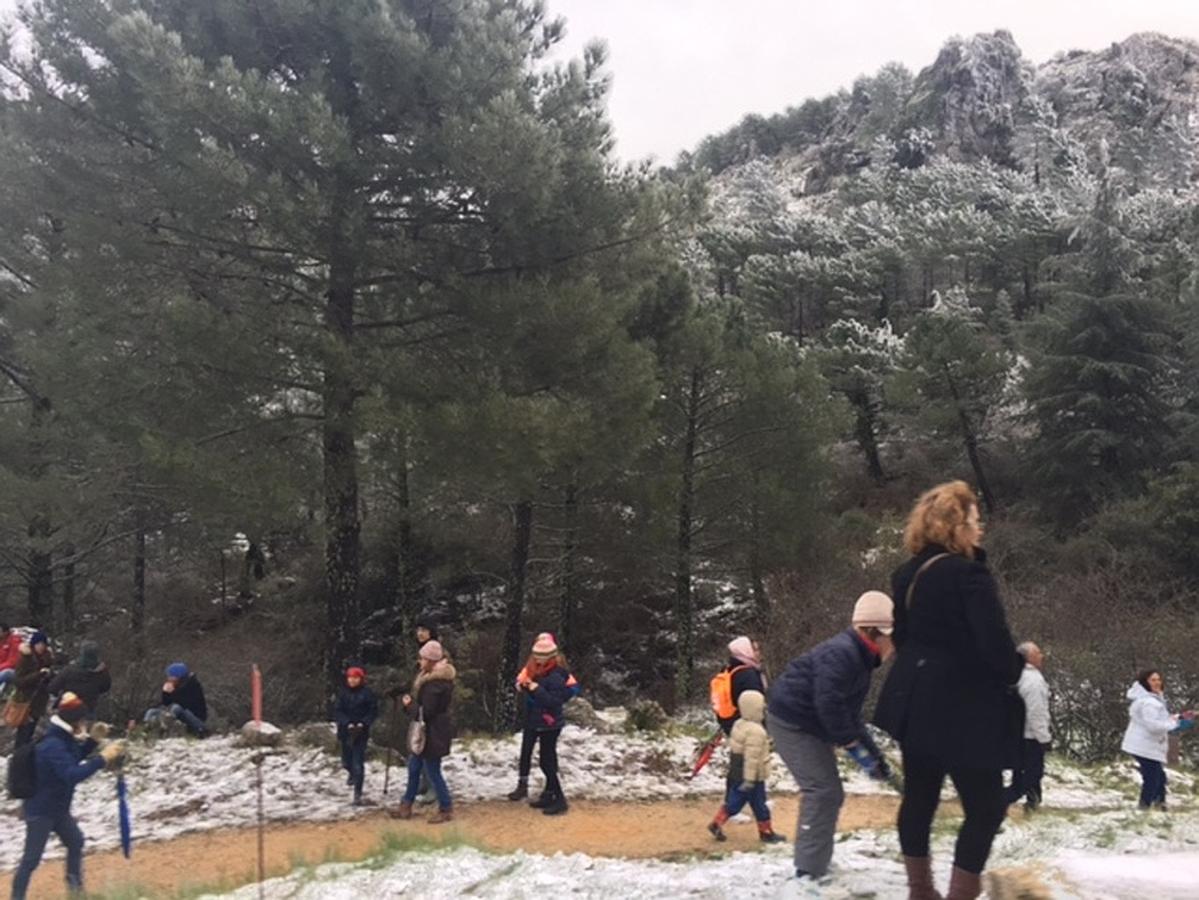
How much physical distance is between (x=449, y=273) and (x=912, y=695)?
781 centimetres

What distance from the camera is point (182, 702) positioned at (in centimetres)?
1156

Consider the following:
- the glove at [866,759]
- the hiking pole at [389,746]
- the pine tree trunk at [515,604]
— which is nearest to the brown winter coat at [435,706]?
the hiking pole at [389,746]

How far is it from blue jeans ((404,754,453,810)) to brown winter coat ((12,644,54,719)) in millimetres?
4208

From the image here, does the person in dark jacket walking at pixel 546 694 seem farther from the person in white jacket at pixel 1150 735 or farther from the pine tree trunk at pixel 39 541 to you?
the pine tree trunk at pixel 39 541

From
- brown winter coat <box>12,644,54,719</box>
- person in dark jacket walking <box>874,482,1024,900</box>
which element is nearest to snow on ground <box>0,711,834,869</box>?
brown winter coat <box>12,644,54,719</box>

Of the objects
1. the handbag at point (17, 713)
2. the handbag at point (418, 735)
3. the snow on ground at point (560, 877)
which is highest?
the handbag at point (17, 713)

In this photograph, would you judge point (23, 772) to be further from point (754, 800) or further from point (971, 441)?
point (971, 441)

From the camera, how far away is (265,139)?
882 cm

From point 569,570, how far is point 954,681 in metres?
14.8

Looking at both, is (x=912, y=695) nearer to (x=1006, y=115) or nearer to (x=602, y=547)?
(x=602, y=547)

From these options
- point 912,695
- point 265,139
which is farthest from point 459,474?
point 912,695

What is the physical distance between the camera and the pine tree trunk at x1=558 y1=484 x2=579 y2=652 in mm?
16984

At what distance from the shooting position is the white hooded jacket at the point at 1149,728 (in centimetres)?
794

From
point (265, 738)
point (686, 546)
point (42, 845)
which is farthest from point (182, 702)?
point (686, 546)
